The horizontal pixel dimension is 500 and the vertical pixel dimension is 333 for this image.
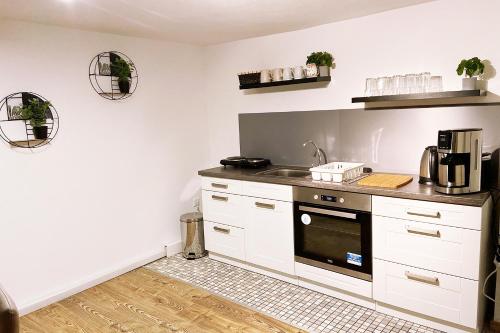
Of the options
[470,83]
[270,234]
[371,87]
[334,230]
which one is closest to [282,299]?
[270,234]

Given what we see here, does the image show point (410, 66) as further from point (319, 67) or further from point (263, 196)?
point (263, 196)

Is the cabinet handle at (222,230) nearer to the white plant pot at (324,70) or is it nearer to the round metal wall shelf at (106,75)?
the round metal wall shelf at (106,75)

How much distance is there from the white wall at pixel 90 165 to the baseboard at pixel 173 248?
7 centimetres

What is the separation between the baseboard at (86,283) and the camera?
304 centimetres

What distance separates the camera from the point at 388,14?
3018 mm

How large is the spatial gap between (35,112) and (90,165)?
2.11 feet

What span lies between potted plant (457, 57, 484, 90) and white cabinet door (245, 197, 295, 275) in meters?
1.51

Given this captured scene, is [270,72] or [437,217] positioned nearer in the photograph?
[437,217]

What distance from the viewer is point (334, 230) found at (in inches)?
116

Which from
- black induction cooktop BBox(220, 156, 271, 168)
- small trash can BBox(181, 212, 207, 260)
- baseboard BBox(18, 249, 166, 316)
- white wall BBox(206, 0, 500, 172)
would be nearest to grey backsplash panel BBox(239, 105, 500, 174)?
white wall BBox(206, 0, 500, 172)

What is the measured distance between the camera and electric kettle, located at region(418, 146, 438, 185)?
2645 millimetres

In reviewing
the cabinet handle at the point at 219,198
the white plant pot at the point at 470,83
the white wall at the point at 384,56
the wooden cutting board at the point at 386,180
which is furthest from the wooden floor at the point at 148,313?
the white plant pot at the point at 470,83

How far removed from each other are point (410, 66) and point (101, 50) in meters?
2.56

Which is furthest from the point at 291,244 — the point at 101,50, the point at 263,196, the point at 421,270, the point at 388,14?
the point at 101,50
